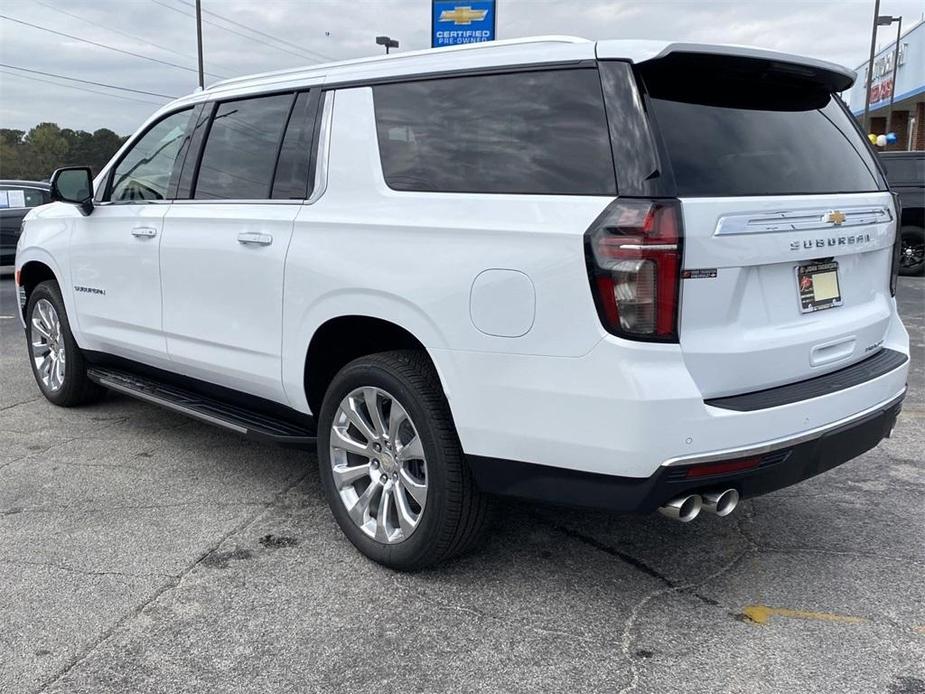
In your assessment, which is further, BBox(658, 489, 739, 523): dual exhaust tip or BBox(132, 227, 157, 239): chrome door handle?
BBox(132, 227, 157, 239): chrome door handle

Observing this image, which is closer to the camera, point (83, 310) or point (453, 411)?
point (453, 411)

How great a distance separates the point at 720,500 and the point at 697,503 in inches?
2.9

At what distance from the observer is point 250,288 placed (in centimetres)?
381

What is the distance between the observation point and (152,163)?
470 cm

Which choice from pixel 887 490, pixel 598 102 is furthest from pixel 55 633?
pixel 887 490

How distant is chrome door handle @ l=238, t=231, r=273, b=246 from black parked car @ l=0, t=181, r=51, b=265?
39.3ft

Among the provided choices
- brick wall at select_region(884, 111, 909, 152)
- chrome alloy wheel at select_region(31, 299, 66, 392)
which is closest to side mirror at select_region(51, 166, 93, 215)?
chrome alloy wheel at select_region(31, 299, 66, 392)

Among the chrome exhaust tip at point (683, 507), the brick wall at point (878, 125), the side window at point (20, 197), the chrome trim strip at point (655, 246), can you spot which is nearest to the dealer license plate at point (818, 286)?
the chrome trim strip at point (655, 246)

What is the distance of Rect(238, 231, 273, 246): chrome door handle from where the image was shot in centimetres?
371

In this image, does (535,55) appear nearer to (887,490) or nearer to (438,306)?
(438,306)

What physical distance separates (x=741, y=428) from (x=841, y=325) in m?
0.71

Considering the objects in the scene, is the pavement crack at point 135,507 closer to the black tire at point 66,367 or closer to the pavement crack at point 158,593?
the pavement crack at point 158,593

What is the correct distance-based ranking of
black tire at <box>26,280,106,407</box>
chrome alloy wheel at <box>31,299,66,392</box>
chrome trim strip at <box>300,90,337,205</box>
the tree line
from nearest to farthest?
1. chrome trim strip at <box>300,90,337,205</box>
2. black tire at <box>26,280,106,407</box>
3. chrome alloy wheel at <box>31,299,66,392</box>
4. the tree line

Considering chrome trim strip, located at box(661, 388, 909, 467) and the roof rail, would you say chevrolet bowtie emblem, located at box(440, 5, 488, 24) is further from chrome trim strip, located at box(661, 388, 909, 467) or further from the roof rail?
chrome trim strip, located at box(661, 388, 909, 467)
